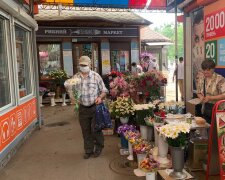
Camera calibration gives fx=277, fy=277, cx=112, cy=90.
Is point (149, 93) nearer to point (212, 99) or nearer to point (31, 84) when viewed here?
point (212, 99)

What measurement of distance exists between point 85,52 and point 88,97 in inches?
309

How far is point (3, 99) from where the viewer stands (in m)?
5.11

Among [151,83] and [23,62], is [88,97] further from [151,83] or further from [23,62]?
[23,62]

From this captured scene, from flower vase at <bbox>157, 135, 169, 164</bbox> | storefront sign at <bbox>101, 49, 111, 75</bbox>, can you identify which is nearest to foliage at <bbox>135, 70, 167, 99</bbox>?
flower vase at <bbox>157, 135, 169, 164</bbox>

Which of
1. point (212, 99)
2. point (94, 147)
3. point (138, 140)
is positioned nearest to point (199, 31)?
point (212, 99)

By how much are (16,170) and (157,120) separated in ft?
7.87

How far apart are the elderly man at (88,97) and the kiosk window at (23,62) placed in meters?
2.13

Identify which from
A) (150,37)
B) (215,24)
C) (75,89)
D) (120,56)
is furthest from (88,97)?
(150,37)

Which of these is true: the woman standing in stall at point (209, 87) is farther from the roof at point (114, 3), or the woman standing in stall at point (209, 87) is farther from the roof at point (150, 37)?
the roof at point (150, 37)

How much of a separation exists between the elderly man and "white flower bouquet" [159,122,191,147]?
1.65 metres

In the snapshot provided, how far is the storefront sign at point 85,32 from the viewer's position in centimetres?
1150

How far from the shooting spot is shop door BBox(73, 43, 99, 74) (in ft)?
39.7

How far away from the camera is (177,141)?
3223 millimetres

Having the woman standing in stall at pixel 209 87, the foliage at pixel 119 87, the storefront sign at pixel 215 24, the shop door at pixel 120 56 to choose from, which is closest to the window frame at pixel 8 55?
the foliage at pixel 119 87
